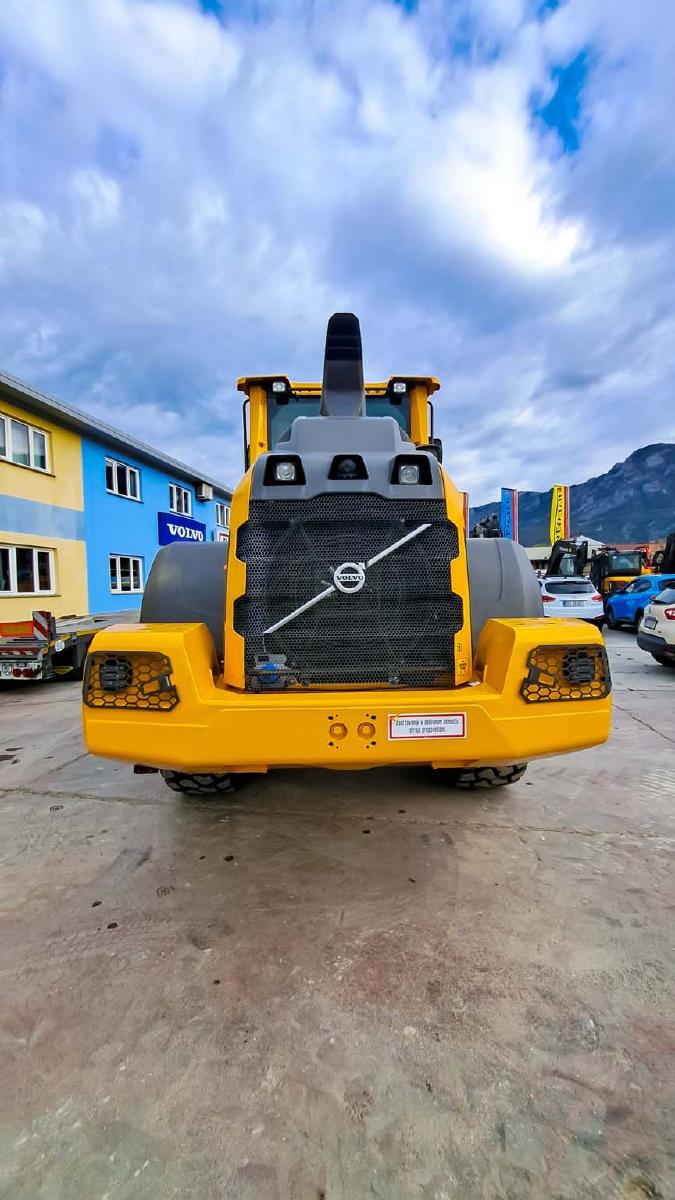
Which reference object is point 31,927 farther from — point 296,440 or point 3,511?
point 3,511

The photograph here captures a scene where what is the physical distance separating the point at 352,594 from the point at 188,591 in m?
0.91

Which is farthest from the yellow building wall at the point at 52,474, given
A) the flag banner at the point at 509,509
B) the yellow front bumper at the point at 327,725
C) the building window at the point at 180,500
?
the flag banner at the point at 509,509

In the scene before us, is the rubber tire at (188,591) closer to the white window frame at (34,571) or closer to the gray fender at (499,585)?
the gray fender at (499,585)

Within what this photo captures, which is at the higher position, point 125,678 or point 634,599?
point 125,678

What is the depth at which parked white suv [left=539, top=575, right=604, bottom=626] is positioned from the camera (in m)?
13.0

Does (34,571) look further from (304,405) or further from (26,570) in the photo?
(304,405)

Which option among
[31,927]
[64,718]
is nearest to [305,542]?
[31,927]

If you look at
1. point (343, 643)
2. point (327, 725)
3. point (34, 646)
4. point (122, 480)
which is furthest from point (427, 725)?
point (122, 480)

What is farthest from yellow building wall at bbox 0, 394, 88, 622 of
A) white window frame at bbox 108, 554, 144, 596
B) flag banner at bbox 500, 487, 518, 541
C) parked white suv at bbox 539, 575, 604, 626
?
flag banner at bbox 500, 487, 518, 541

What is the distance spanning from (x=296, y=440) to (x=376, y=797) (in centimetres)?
233

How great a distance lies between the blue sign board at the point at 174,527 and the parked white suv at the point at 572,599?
1153 cm

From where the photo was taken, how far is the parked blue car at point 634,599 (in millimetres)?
13211

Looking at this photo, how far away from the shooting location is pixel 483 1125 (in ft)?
5.22

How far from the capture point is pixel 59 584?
14.4m
